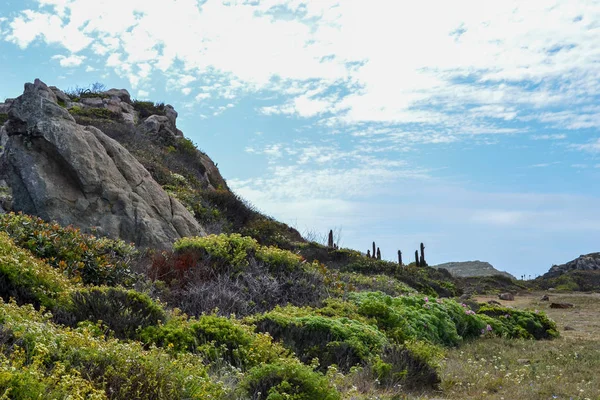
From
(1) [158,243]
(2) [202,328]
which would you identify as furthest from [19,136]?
(2) [202,328]

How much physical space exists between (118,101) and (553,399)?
39468 millimetres

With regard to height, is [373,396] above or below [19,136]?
below

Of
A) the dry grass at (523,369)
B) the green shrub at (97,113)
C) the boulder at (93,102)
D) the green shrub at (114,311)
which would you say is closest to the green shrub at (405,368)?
the dry grass at (523,369)

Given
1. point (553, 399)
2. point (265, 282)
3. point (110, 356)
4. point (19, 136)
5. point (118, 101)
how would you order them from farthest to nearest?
point (118, 101), point (19, 136), point (265, 282), point (553, 399), point (110, 356)

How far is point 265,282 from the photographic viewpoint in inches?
471

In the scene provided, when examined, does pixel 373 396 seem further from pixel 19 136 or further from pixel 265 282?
pixel 19 136

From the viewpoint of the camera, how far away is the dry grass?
24.0 ft

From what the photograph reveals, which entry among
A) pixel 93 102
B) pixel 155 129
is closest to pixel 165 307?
pixel 155 129

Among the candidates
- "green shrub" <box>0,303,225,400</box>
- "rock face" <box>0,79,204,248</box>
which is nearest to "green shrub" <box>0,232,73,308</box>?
"green shrub" <box>0,303,225,400</box>

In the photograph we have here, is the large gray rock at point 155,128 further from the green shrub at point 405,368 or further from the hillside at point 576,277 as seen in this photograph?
the hillside at point 576,277

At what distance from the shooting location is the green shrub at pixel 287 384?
5.30 meters

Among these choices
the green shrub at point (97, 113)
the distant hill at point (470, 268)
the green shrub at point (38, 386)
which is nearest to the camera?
the green shrub at point (38, 386)

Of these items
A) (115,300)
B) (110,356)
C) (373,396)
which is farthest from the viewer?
(115,300)

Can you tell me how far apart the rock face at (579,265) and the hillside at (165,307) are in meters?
46.3
